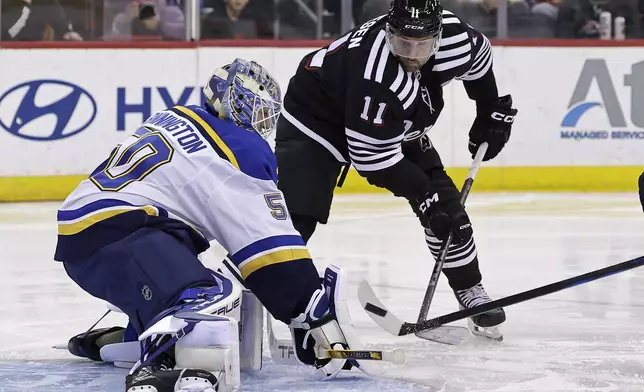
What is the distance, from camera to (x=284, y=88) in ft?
22.0

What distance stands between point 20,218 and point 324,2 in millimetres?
2119

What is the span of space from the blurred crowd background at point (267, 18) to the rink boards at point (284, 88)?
11 cm

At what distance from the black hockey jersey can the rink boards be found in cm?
330

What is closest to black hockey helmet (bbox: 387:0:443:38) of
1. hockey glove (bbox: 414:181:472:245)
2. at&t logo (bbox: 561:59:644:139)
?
hockey glove (bbox: 414:181:472:245)

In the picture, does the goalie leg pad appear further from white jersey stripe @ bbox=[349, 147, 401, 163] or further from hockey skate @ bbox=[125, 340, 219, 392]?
white jersey stripe @ bbox=[349, 147, 401, 163]

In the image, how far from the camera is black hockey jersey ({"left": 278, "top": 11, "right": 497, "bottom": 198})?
3.01 meters

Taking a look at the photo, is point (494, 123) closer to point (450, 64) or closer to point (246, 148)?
point (450, 64)

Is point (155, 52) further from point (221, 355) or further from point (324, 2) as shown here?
point (221, 355)

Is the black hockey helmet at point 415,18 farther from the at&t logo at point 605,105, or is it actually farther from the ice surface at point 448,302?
the at&t logo at point 605,105

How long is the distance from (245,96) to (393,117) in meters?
0.63

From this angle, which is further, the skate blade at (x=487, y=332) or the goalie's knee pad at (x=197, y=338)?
the skate blade at (x=487, y=332)

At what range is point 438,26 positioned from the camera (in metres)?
2.95

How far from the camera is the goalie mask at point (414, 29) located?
114 inches

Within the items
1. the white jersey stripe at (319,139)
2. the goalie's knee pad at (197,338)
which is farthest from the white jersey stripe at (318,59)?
the goalie's knee pad at (197,338)
